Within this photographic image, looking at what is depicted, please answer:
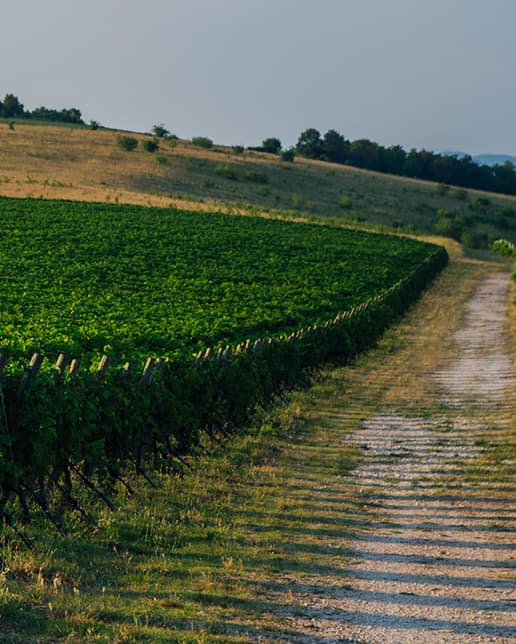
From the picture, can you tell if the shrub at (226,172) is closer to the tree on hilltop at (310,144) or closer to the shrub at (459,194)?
the shrub at (459,194)

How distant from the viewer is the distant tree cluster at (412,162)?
16438 cm

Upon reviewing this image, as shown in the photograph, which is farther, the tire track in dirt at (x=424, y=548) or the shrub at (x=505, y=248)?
the shrub at (x=505, y=248)

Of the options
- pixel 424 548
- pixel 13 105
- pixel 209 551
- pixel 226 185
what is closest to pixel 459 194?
pixel 226 185

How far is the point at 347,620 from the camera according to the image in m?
7.95

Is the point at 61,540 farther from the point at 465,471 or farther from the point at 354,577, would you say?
the point at 465,471

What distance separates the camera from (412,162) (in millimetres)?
165000

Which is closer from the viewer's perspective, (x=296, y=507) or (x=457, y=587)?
(x=457, y=587)

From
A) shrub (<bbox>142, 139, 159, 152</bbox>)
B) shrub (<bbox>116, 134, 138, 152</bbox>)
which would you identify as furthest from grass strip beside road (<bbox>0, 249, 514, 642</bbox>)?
shrub (<bbox>142, 139, 159, 152</bbox>)

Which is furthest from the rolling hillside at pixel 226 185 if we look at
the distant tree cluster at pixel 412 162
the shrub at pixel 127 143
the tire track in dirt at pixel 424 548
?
the tire track in dirt at pixel 424 548

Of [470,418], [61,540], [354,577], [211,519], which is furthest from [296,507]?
[470,418]

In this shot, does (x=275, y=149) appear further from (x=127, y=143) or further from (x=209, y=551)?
(x=209, y=551)

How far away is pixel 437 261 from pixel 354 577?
53.2 metres

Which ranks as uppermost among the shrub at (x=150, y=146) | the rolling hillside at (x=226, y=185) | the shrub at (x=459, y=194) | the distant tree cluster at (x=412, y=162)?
the distant tree cluster at (x=412, y=162)

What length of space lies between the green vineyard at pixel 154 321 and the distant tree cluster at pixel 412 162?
10385cm
